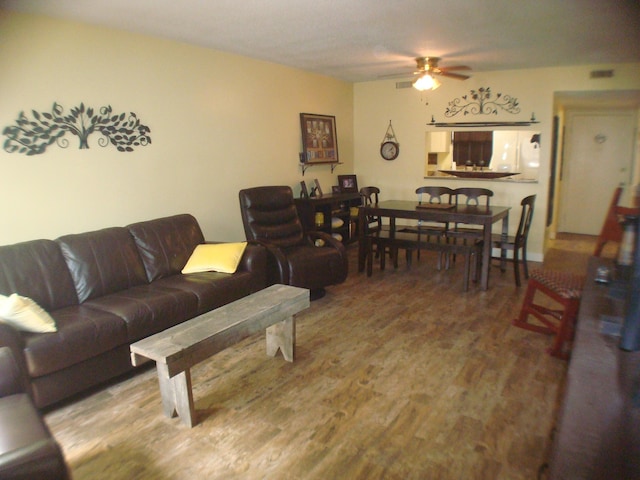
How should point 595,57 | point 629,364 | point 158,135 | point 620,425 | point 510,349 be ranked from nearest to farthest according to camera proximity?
point 620,425 < point 629,364 < point 510,349 < point 158,135 < point 595,57

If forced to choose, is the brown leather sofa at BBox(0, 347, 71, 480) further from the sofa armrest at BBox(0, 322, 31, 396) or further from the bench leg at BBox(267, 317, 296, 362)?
the bench leg at BBox(267, 317, 296, 362)

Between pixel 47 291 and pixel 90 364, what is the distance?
663mm

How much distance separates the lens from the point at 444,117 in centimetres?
595

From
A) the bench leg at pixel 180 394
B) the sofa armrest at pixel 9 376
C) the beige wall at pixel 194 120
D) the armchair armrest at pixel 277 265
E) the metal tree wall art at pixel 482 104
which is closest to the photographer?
the sofa armrest at pixel 9 376

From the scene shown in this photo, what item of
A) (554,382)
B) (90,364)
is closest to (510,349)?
(554,382)

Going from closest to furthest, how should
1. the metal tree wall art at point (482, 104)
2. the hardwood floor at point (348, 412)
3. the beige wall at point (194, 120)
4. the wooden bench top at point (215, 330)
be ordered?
the hardwood floor at point (348, 412) → the wooden bench top at point (215, 330) → the beige wall at point (194, 120) → the metal tree wall art at point (482, 104)

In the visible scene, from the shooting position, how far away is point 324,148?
19.7 ft

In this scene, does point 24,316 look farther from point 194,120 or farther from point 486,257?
point 486,257

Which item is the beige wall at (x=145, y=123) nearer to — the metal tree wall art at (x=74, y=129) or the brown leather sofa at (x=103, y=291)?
the metal tree wall art at (x=74, y=129)

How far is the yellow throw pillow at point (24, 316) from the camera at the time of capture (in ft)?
7.86

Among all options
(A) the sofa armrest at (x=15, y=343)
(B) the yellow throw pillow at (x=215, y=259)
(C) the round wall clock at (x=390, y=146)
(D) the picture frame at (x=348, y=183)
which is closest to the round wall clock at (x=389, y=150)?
(C) the round wall clock at (x=390, y=146)

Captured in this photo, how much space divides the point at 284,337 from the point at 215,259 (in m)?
1.00

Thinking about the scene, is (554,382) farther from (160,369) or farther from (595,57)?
(595,57)

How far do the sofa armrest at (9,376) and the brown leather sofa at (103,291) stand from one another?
11.6 inches
